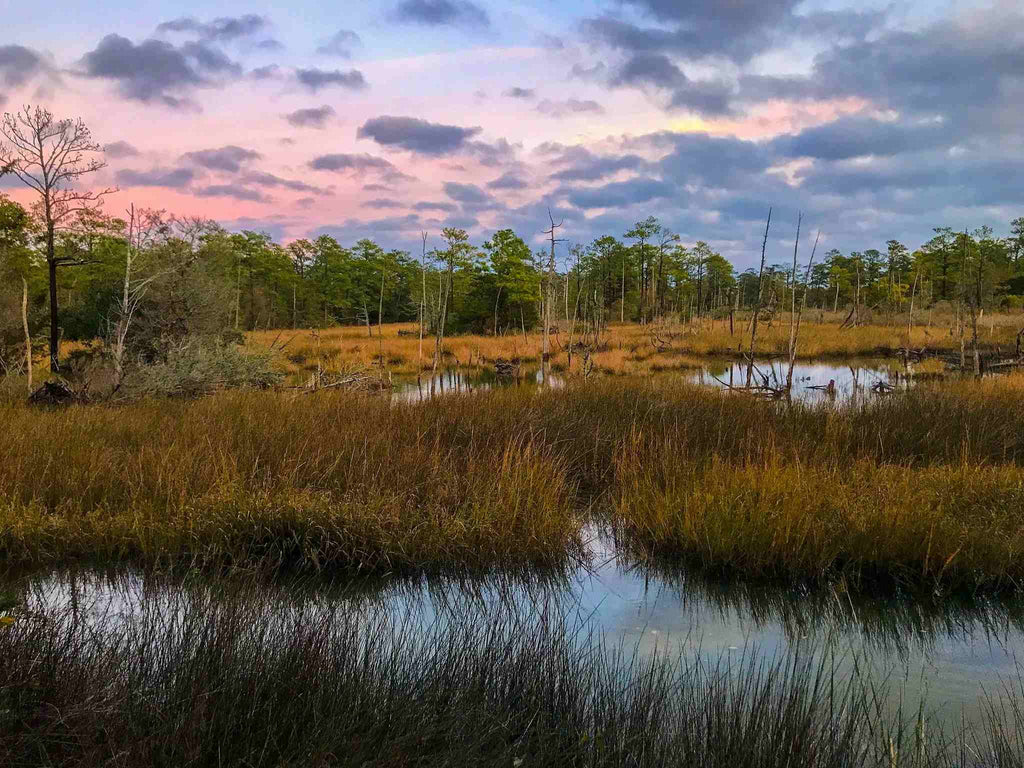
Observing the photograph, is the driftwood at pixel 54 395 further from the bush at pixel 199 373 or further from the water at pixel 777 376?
the water at pixel 777 376

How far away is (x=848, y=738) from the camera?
9.06ft

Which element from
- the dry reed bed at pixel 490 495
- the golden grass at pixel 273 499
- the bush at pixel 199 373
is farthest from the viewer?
the bush at pixel 199 373

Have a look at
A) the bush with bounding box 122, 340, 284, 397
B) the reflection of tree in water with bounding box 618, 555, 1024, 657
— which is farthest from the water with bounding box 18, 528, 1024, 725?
the bush with bounding box 122, 340, 284, 397

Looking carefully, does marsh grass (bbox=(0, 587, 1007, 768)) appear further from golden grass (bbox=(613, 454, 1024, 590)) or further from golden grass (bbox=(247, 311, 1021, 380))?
golden grass (bbox=(247, 311, 1021, 380))

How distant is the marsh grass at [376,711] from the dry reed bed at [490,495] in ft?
5.47

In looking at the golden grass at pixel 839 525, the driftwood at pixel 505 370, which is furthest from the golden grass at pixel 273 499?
the driftwood at pixel 505 370

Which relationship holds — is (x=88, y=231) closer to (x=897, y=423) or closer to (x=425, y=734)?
(x=425, y=734)

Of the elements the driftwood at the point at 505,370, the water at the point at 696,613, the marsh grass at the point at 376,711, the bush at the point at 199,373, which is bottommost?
the water at the point at 696,613

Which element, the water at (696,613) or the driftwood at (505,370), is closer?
the water at (696,613)

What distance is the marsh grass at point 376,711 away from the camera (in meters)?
2.50

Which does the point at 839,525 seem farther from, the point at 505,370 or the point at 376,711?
the point at 505,370

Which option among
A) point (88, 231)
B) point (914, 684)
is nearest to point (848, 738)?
point (914, 684)

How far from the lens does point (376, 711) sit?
2.94m

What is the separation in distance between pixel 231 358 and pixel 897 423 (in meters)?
13.9
